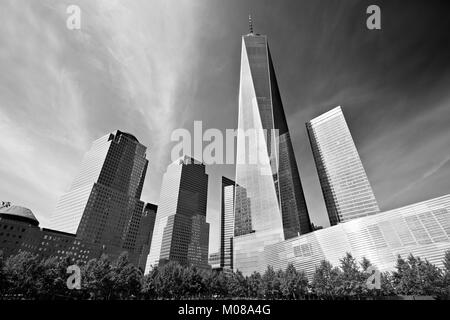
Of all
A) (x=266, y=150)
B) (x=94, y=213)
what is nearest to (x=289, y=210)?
(x=266, y=150)

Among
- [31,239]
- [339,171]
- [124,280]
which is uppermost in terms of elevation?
[339,171]

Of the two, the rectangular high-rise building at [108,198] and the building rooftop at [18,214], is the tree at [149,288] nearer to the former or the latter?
the building rooftop at [18,214]

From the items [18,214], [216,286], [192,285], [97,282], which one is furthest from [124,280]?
[18,214]

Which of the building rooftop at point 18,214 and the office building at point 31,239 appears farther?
the building rooftop at point 18,214

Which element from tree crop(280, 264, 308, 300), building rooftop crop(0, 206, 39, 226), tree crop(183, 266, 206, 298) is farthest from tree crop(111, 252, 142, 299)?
building rooftop crop(0, 206, 39, 226)

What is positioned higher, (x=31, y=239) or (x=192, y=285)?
(x=31, y=239)

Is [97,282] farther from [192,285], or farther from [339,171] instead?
[339,171]

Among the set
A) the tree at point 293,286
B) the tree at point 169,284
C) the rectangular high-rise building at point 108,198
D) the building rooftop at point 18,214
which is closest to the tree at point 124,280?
the tree at point 169,284
